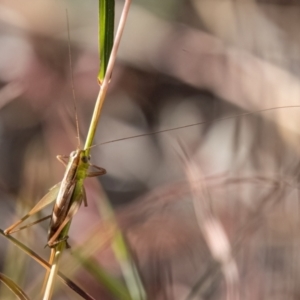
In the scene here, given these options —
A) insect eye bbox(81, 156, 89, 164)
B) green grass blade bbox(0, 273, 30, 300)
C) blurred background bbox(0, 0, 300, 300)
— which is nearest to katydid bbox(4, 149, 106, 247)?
insect eye bbox(81, 156, 89, 164)

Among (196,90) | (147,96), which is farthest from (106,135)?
(196,90)

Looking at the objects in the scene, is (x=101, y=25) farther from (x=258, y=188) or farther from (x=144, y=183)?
(x=258, y=188)

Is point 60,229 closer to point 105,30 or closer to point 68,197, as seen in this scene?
point 68,197

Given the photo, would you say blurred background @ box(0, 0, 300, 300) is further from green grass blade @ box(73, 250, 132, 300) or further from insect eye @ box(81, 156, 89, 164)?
insect eye @ box(81, 156, 89, 164)

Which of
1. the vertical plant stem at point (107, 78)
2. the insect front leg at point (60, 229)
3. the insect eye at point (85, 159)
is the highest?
the vertical plant stem at point (107, 78)

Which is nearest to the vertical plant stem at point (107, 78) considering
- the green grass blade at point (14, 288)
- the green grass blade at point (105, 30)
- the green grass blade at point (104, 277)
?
the green grass blade at point (105, 30)

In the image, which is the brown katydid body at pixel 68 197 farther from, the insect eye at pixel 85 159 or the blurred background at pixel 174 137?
the blurred background at pixel 174 137
